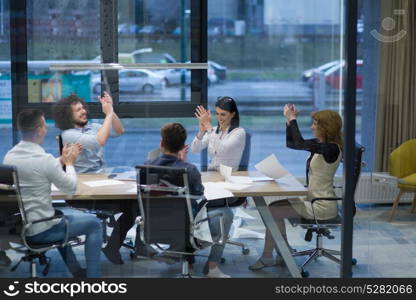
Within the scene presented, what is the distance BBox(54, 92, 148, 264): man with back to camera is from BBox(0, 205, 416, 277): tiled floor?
164 millimetres

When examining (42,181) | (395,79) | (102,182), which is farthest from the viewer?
(395,79)

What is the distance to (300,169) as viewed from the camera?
6.21 metres

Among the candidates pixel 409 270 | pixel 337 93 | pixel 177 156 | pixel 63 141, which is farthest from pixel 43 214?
pixel 409 270

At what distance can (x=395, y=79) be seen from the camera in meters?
6.30

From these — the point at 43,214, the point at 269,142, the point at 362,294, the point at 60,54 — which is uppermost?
the point at 60,54

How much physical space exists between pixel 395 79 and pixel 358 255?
48.7 inches

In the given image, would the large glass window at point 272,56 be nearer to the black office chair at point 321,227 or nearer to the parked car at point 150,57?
the parked car at point 150,57

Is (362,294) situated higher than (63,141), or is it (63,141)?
(63,141)

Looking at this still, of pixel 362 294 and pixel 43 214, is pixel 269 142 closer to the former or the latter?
pixel 362 294

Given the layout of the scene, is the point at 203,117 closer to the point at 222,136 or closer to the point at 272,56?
the point at 222,136

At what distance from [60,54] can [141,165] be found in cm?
89

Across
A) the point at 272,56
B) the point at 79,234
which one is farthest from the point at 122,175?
the point at 272,56

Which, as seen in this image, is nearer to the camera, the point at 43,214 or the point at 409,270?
the point at 43,214

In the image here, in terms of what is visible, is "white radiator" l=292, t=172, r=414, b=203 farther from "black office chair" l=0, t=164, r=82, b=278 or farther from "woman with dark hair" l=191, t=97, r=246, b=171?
"black office chair" l=0, t=164, r=82, b=278
